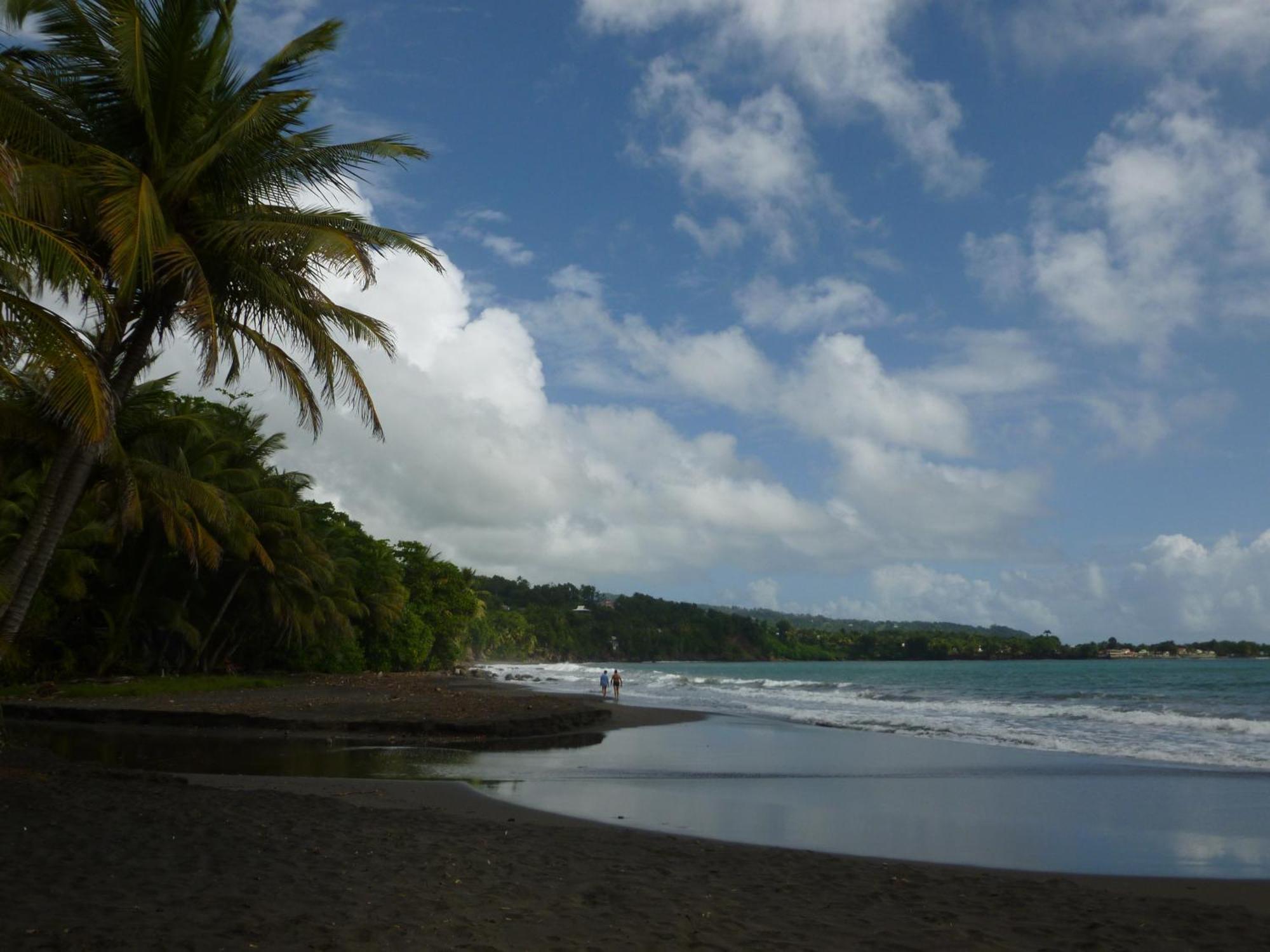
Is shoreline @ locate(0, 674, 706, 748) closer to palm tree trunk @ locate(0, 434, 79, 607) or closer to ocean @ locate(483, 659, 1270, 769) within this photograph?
ocean @ locate(483, 659, 1270, 769)

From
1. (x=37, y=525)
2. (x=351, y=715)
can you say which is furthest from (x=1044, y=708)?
(x=37, y=525)

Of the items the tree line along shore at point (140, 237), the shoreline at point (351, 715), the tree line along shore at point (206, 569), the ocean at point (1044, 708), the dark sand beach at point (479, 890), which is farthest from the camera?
the ocean at point (1044, 708)

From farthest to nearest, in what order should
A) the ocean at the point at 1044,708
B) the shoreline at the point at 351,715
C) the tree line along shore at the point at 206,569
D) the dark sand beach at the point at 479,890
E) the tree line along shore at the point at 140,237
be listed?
the ocean at the point at 1044,708 → the shoreline at the point at 351,715 → the tree line along shore at the point at 206,569 → the tree line along shore at the point at 140,237 → the dark sand beach at the point at 479,890

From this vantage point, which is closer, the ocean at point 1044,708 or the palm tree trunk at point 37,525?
the palm tree trunk at point 37,525

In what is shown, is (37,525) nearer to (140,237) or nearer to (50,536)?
(50,536)

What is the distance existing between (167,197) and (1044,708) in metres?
34.9

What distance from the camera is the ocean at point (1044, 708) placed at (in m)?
21.2

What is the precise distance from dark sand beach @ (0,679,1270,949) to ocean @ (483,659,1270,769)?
13.1 meters

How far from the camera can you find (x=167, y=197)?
378 inches

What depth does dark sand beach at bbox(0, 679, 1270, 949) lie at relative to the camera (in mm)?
5082

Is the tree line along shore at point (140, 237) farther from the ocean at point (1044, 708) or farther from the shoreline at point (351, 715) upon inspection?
the ocean at point (1044, 708)

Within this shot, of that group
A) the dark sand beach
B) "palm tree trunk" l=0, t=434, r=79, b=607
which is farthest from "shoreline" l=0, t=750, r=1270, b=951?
"palm tree trunk" l=0, t=434, r=79, b=607

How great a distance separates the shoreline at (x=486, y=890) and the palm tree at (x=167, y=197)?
12.1 feet

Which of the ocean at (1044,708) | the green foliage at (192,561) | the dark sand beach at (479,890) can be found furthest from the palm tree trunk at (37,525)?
the ocean at (1044,708)
